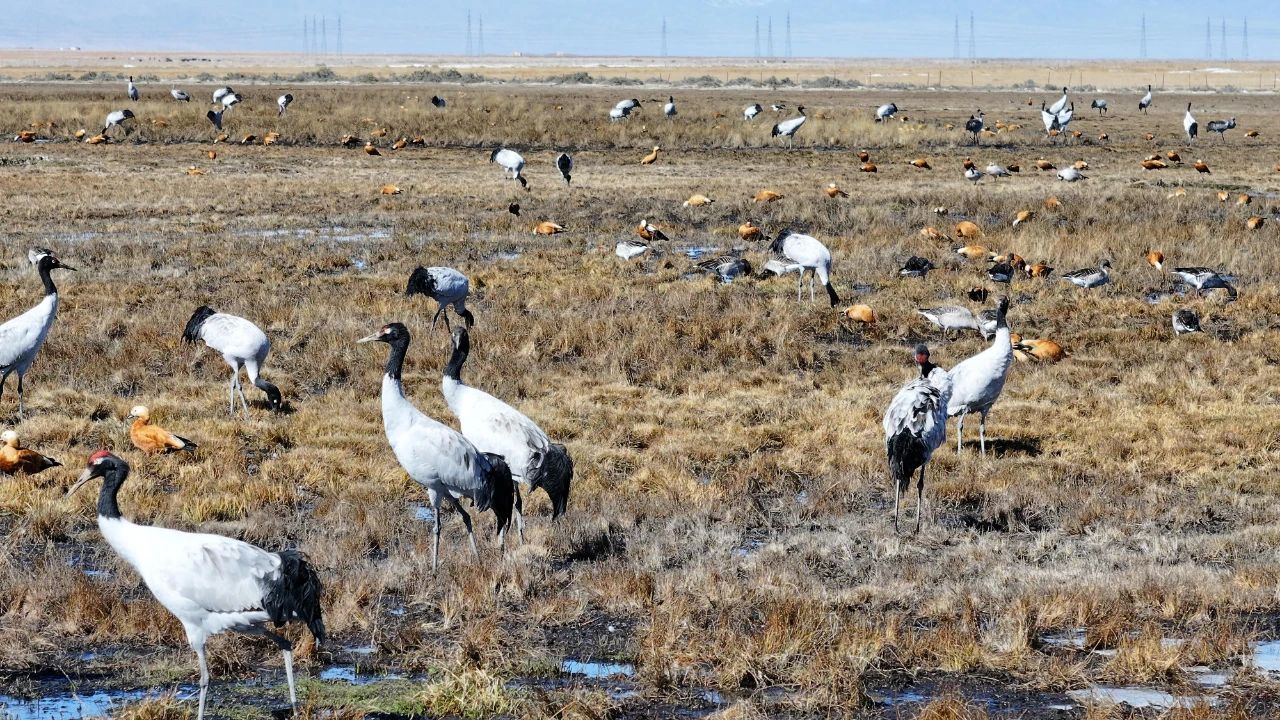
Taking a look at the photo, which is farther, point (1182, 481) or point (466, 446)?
point (1182, 481)

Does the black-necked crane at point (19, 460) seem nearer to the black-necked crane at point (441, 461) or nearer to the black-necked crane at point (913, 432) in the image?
the black-necked crane at point (441, 461)

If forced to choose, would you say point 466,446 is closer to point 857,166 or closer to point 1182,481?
point 1182,481

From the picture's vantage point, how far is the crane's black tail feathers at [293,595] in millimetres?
6246

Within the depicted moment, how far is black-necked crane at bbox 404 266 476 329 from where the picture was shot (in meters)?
16.0

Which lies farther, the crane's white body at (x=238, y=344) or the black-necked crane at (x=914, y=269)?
the black-necked crane at (x=914, y=269)

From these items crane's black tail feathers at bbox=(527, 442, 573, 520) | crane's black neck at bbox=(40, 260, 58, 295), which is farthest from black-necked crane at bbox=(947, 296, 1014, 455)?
crane's black neck at bbox=(40, 260, 58, 295)

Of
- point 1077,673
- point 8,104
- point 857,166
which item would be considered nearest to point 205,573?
point 1077,673

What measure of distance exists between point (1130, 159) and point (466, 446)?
36794 mm

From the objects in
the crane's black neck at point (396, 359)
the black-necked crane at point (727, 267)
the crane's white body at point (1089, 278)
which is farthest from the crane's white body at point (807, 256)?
the crane's black neck at point (396, 359)

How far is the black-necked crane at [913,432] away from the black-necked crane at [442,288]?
278 inches

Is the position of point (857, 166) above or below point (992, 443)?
above

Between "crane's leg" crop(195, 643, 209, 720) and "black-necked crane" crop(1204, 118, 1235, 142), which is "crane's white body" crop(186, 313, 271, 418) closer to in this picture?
"crane's leg" crop(195, 643, 209, 720)

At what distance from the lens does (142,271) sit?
770 inches

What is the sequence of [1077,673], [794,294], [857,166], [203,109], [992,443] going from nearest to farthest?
[1077,673], [992,443], [794,294], [857,166], [203,109]
